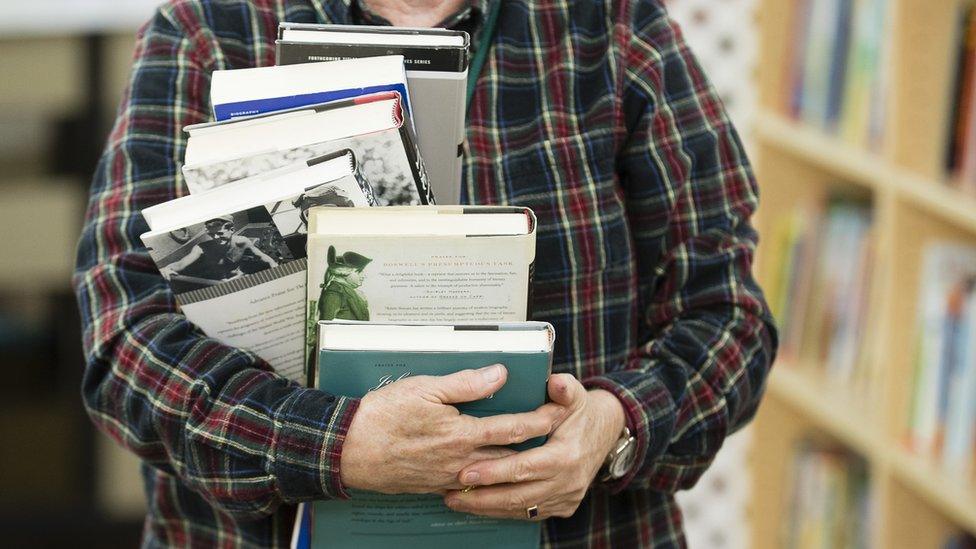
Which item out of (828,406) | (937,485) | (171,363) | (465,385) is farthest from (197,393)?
(828,406)

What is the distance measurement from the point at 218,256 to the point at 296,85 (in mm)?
159

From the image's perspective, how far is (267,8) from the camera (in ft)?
3.61

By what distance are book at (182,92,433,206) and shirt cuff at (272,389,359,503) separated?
0.20 m

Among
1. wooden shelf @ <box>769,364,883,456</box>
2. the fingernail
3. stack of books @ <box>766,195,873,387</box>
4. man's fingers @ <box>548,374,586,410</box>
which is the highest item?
the fingernail

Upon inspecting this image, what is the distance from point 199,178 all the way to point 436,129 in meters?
0.22

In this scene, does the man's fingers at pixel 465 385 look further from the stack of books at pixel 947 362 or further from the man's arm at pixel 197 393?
the stack of books at pixel 947 362

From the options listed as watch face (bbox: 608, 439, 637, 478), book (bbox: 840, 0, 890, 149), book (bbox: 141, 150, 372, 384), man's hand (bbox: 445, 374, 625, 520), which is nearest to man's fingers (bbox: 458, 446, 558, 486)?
man's hand (bbox: 445, 374, 625, 520)

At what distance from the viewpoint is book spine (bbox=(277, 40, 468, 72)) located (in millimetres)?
956

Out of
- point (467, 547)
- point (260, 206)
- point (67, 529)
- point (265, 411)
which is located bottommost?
point (67, 529)

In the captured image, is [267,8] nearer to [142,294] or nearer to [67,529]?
[142,294]

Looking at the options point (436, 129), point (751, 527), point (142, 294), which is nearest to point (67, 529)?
point (751, 527)

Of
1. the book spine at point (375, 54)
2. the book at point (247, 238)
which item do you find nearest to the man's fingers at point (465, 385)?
the book at point (247, 238)

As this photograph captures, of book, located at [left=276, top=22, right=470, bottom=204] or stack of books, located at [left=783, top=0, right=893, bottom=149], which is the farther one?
stack of books, located at [left=783, top=0, right=893, bottom=149]

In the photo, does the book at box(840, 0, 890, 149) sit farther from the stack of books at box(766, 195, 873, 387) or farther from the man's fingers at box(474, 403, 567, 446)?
the man's fingers at box(474, 403, 567, 446)
